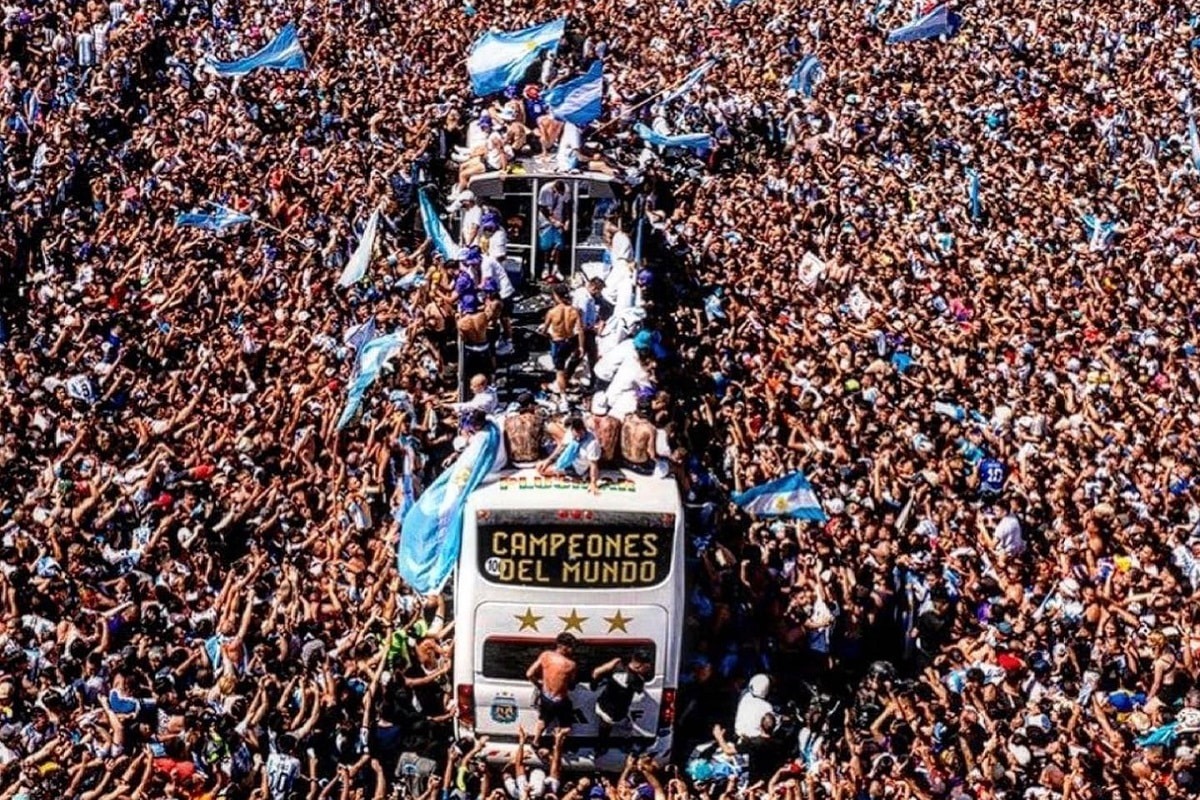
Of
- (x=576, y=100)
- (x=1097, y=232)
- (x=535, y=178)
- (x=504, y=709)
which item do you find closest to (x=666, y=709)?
(x=504, y=709)

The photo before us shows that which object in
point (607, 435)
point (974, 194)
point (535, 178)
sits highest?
point (974, 194)

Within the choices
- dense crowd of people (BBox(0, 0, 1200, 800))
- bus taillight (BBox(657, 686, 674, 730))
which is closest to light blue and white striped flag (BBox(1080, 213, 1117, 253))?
dense crowd of people (BBox(0, 0, 1200, 800))

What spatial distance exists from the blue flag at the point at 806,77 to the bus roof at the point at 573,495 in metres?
16.8

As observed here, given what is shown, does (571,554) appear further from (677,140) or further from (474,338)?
(677,140)

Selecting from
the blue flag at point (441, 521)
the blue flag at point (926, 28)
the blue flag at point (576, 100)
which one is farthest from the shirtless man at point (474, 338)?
the blue flag at point (926, 28)

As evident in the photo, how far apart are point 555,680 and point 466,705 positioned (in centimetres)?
67

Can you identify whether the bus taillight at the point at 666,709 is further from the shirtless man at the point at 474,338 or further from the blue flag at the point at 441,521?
the shirtless man at the point at 474,338

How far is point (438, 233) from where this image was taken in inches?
671

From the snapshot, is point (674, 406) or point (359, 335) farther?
point (359, 335)

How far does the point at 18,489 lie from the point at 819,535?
6.48 meters

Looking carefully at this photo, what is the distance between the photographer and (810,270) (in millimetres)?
19406

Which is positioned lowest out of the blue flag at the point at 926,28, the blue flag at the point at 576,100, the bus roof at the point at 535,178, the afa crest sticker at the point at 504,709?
the afa crest sticker at the point at 504,709

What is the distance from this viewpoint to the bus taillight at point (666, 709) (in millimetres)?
10531

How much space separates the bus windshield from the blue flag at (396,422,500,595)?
20.8 inches
